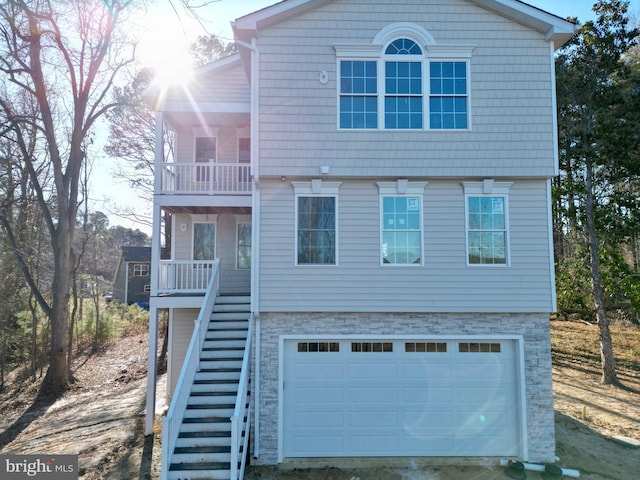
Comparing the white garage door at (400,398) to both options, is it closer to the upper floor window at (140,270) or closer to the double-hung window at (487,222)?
the double-hung window at (487,222)

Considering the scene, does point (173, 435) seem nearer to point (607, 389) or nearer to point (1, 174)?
point (607, 389)

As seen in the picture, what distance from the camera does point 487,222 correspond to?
790 centimetres

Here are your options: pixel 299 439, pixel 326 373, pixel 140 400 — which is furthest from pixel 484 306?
pixel 140 400

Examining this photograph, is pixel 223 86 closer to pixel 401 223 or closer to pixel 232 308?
pixel 232 308

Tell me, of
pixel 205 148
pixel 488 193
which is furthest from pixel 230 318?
pixel 488 193

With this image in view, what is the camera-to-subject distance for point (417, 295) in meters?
7.71

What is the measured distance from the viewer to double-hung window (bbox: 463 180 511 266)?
7.82 meters

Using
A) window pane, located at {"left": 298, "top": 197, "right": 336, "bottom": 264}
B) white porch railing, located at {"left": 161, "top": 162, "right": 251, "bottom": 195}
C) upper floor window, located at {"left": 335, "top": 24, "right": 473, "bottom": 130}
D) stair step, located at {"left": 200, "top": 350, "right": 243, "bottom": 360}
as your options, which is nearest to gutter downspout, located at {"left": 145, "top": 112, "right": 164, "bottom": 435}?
white porch railing, located at {"left": 161, "top": 162, "right": 251, "bottom": 195}

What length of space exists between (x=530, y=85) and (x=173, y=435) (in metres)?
9.48

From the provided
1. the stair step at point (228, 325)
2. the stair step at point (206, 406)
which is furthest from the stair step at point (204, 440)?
the stair step at point (228, 325)

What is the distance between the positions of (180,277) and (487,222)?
7218 millimetres

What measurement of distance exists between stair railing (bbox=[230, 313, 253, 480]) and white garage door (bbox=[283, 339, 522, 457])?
757 millimetres

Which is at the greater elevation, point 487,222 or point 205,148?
point 205,148

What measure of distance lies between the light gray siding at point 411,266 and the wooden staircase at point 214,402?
1356 mm
